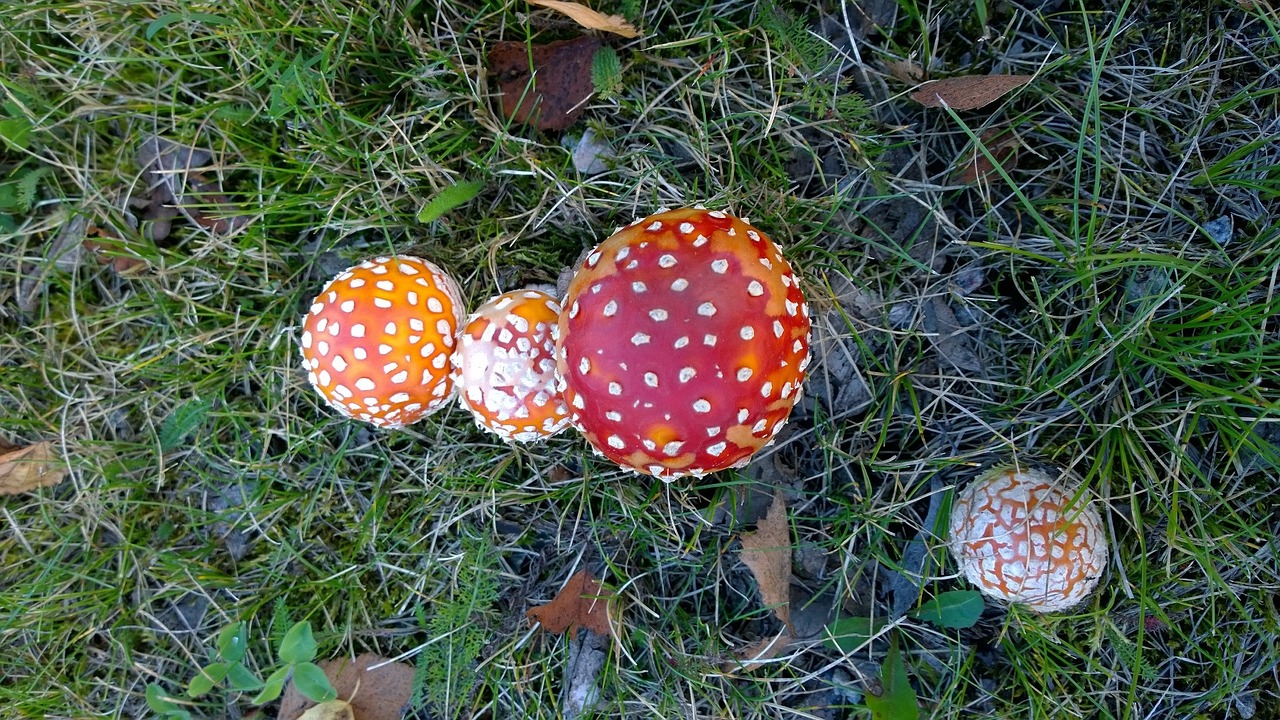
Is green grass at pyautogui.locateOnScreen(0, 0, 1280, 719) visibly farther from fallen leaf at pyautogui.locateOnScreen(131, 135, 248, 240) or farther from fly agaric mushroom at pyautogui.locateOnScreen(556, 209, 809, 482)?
fly agaric mushroom at pyautogui.locateOnScreen(556, 209, 809, 482)

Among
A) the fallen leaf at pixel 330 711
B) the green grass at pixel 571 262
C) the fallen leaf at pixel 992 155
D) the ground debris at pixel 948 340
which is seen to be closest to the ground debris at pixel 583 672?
the green grass at pixel 571 262

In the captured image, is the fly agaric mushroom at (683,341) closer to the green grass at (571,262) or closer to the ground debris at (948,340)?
the green grass at (571,262)

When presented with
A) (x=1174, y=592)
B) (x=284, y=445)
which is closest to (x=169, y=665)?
(x=284, y=445)

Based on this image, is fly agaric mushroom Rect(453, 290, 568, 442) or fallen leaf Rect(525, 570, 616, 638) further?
fallen leaf Rect(525, 570, 616, 638)

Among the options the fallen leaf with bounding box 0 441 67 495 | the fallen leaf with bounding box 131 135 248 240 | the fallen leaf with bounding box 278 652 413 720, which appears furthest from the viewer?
the fallen leaf with bounding box 0 441 67 495

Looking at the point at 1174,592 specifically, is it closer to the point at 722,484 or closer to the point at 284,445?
the point at 722,484

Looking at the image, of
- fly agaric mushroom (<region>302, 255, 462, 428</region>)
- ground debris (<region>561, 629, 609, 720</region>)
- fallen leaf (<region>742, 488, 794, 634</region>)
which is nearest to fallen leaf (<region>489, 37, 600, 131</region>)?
fly agaric mushroom (<region>302, 255, 462, 428</region>)

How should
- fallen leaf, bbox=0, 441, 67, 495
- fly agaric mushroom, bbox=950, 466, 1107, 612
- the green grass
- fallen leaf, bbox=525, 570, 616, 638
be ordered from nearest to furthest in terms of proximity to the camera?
fly agaric mushroom, bbox=950, 466, 1107, 612 < the green grass < fallen leaf, bbox=525, 570, 616, 638 < fallen leaf, bbox=0, 441, 67, 495
